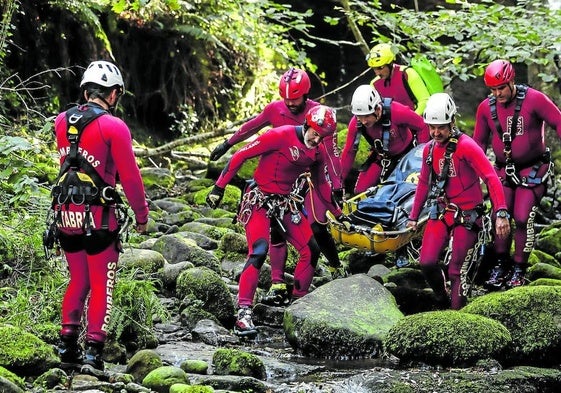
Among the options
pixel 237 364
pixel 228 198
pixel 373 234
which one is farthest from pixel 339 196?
pixel 228 198

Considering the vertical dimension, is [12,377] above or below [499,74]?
below

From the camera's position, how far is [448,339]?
22.7ft

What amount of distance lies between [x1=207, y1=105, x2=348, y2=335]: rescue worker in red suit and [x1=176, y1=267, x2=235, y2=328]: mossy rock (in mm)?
268

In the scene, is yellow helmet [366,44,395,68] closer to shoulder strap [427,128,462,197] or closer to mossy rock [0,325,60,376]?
shoulder strap [427,128,462,197]

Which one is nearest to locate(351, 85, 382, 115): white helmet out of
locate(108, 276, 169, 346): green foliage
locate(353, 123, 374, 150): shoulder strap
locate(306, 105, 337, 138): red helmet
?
locate(353, 123, 374, 150): shoulder strap

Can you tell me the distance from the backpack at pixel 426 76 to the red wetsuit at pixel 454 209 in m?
2.80

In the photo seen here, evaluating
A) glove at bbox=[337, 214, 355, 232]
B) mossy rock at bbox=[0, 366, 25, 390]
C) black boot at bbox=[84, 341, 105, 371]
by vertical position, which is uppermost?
glove at bbox=[337, 214, 355, 232]

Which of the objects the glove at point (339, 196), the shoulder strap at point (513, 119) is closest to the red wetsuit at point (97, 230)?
the glove at point (339, 196)

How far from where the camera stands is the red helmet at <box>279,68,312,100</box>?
29.6 feet

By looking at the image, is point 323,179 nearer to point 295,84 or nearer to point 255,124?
point 295,84

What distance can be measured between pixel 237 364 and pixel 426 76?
623 cm

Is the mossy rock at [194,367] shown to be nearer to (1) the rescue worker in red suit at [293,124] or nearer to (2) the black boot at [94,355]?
(2) the black boot at [94,355]

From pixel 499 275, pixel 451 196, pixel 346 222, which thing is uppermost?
pixel 451 196

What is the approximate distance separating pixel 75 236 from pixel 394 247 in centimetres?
415
